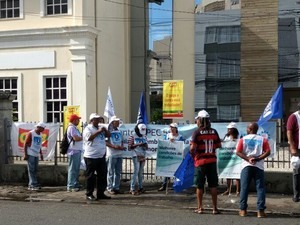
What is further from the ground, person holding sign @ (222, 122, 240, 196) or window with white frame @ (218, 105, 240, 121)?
window with white frame @ (218, 105, 240, 121)

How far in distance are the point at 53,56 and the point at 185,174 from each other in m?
12.4

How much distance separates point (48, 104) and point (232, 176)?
12559mm

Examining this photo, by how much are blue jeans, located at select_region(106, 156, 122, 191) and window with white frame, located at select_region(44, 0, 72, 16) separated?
11680 mm

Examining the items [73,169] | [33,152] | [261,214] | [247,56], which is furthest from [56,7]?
[261,214]

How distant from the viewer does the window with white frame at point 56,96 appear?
2062cm

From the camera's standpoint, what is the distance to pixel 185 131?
35.6ft

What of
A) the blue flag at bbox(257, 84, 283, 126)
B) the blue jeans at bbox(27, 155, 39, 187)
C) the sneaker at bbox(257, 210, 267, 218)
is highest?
the blue flag at bbox(257, 84, 283, 126)

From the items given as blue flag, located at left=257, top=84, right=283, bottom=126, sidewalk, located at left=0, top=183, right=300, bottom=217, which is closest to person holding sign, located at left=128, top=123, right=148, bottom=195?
sidewalk, located at left=0, top=183, right=300, bottom=217

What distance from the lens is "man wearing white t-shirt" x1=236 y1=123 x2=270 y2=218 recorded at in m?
8.26

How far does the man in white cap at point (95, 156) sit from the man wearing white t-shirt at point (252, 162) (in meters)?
3.01

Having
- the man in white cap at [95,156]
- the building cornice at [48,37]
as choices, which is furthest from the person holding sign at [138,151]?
the building cornice at [48,37]

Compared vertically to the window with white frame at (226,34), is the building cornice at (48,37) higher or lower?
lower

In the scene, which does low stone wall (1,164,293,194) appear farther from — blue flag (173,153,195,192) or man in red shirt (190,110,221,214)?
man in red shirt (190,110,221,214)

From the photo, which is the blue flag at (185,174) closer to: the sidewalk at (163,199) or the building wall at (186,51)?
the sidewalk at (163,199)
